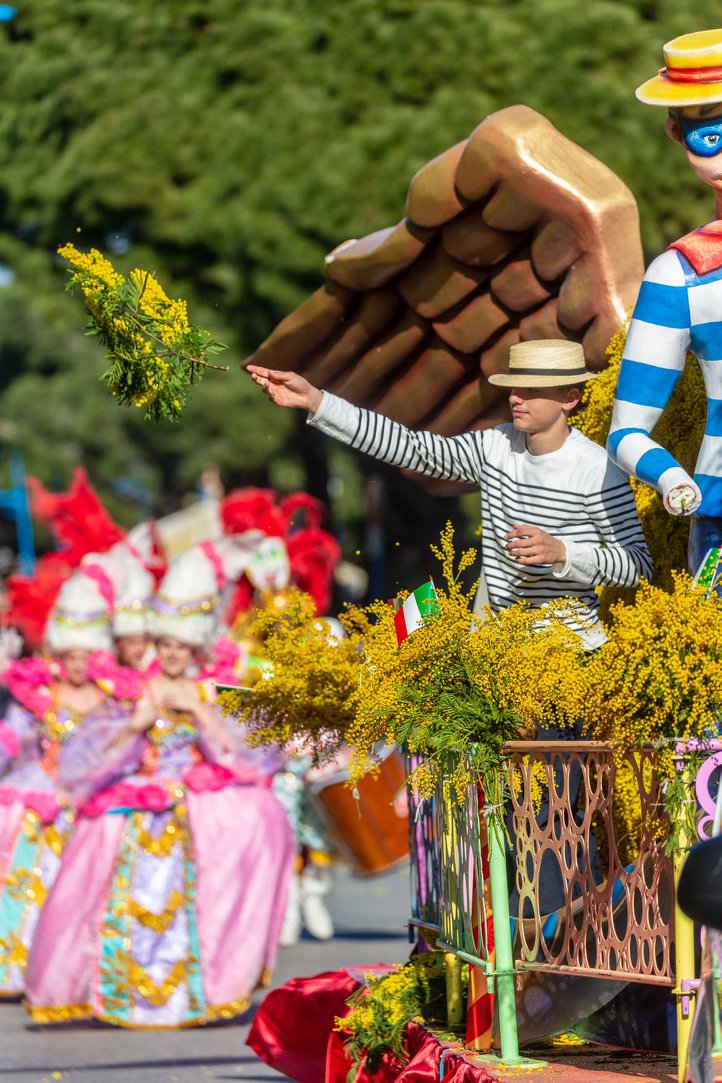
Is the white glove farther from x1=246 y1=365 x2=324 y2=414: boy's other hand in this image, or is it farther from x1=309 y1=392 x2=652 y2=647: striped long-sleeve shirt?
x1=246 y1=365 x2=324 y2=414: boy's other hand

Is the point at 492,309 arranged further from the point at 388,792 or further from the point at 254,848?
the point at 388,792

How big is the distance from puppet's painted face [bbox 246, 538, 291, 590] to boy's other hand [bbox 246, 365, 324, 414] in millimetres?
6027

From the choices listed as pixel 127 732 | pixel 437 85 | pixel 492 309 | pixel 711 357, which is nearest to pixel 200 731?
pixel 127 732

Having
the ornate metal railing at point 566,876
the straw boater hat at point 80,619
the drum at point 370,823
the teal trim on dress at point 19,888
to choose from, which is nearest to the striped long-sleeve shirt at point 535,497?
the ornate metal railing at point 566,876

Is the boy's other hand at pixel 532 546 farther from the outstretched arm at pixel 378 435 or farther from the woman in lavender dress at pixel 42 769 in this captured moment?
the woman in lavender dress at pixel 42 769

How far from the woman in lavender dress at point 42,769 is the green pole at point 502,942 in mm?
5406

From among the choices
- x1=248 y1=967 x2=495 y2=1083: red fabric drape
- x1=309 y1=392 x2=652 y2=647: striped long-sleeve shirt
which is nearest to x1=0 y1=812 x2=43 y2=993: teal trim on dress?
x1=248 y1=967 x2=495 y2=1083: red fabric drape

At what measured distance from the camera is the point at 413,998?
523cm

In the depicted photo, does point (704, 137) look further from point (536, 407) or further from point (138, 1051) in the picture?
point (138, 1051)

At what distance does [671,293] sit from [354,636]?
48.6 inches

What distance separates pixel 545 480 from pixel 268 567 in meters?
6.23

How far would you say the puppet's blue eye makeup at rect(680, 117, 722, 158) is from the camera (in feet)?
14.5

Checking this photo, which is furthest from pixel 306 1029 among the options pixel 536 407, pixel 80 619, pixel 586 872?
pixel 80 619

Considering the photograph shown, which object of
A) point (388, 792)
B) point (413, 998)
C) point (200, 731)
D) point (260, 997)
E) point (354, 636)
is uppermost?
point (354, 636)
